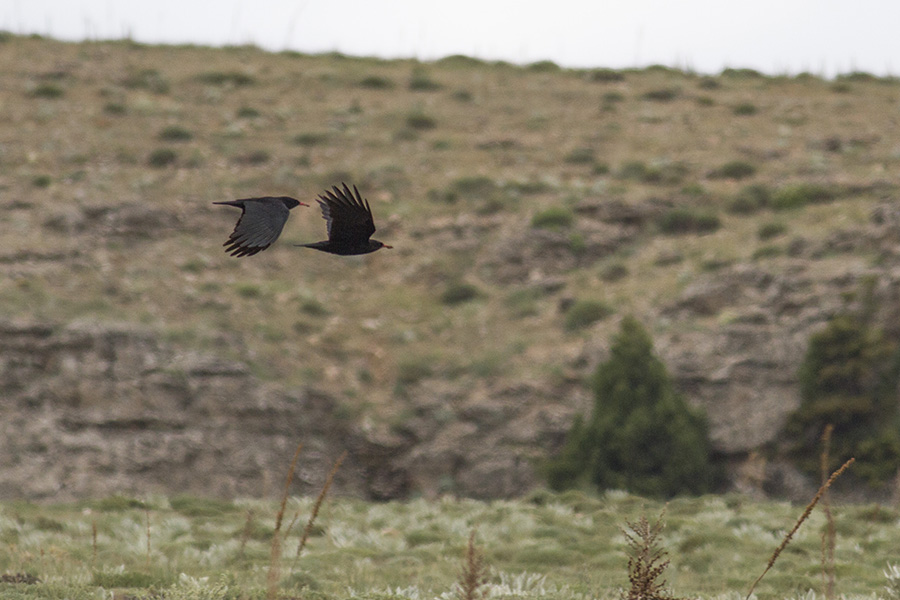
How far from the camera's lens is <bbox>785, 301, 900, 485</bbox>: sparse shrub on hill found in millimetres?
20469

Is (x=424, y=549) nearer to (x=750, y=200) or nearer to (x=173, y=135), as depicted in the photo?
(x=750, y=200)

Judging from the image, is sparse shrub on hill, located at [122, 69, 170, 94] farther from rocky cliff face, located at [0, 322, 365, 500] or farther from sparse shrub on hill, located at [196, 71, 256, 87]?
rocky cliff face, located at [0, 322, 365, 500]

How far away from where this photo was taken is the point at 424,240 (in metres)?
31.2

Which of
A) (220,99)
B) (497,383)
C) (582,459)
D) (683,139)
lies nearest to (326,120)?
(220,99)

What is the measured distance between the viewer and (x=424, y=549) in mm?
12680

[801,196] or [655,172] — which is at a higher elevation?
[655,172]

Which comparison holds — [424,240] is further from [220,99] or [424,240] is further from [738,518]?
[738,518]

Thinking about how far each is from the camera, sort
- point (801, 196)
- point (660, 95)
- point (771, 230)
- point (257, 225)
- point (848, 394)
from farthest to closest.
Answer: point (660, 95) < point (801, 196) < point (771, 230) < point (848, 394) < point (257, 225)

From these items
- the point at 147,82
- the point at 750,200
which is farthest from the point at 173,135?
the point at 750,200

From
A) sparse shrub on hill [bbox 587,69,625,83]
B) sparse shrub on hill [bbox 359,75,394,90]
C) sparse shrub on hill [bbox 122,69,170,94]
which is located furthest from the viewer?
sparse shrub on hill [bbox 587,69,625,83]

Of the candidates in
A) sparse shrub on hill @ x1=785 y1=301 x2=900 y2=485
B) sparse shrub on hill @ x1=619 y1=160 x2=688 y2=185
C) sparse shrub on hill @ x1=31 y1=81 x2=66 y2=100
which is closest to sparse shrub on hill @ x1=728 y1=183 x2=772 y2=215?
sparse shrub on hill @ x1=619 y1=160 x2=688 y2=185

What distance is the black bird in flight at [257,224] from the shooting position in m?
4.71

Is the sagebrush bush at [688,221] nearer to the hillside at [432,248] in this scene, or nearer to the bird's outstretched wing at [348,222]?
the hillside at [432,248]

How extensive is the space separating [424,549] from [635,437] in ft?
27.7
